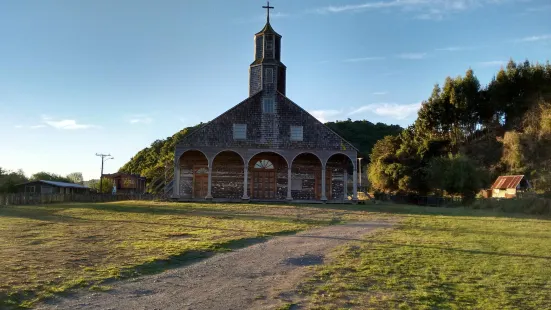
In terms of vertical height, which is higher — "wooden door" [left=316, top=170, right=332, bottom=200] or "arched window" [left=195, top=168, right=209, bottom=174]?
"arched window" [left=195, top=168, right=209, bottom=174]

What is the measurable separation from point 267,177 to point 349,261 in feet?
89.3

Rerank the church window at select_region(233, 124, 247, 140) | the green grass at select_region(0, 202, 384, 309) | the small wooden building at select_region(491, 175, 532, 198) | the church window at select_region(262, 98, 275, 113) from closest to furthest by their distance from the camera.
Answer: the green grass at select_region(0, 202, 384, 309) < the church window at select_region(233, 124, 247, 140) < the church window at select_region(262, 98, 275, 113) < the small wooden building at select_region(491, 175, 532, 198)

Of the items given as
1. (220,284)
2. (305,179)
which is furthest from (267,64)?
(220,284)

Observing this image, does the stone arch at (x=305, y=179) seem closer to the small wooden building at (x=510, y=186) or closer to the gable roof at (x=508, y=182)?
the small wooden building at (x=510, y=186)

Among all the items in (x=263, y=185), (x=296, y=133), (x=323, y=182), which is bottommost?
(x=263, y=185)

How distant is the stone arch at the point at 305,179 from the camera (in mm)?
37875

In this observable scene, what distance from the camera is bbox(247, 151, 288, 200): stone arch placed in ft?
123

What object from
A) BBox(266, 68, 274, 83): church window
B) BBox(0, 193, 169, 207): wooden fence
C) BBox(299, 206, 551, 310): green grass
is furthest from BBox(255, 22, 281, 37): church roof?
BBox(299, 206, 551, 310): green grass

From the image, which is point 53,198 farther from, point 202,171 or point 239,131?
point 239,131

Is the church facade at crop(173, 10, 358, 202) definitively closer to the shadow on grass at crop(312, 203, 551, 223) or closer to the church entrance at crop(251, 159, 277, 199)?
the church entrance at crop(251, 159, 277, 199)

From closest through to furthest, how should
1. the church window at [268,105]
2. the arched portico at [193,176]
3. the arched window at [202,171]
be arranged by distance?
the church window at [268,105]
the arched portico at [193,176]
the arched window at [202,171]

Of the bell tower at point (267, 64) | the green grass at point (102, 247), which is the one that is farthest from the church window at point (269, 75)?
the green grass at point (102, 247)

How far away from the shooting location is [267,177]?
125 feet

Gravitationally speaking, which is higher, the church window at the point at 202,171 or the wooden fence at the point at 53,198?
the church window at the point at 202,171
